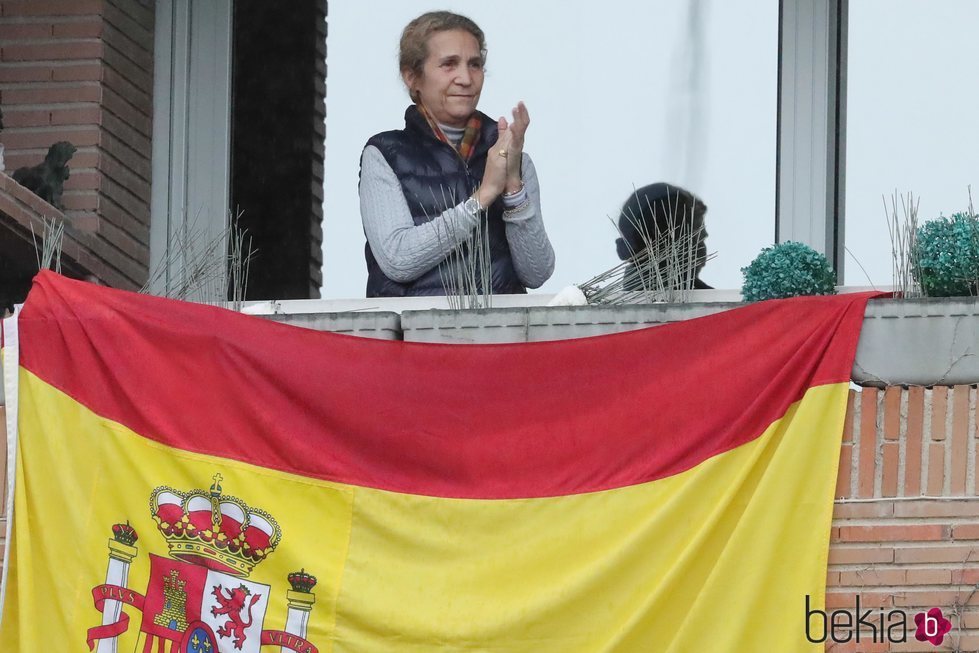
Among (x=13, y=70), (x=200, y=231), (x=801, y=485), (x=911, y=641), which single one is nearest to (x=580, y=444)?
(x=801, y=485)

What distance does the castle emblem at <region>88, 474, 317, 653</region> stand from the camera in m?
6.00

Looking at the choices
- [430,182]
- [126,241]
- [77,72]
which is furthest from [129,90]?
[430,182]

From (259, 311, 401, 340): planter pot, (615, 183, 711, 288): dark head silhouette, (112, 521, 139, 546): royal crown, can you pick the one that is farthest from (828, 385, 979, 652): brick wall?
(112, 521, 139, 546): royal crown

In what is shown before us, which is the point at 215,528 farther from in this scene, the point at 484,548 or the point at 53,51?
the point at 53,51

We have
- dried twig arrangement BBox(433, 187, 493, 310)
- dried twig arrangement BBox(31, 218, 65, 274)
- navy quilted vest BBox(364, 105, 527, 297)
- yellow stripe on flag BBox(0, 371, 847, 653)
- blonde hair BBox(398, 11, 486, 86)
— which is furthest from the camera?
blonde hair BBox(398, 11, 486, 86)

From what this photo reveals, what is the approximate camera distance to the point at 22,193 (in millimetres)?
7199

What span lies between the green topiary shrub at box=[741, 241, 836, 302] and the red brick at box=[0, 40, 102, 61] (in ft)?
9.53

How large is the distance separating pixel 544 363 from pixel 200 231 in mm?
2242

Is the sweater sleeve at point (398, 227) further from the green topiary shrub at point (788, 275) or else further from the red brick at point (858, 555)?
the red brick at point (858, 555)

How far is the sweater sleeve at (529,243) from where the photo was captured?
698cm

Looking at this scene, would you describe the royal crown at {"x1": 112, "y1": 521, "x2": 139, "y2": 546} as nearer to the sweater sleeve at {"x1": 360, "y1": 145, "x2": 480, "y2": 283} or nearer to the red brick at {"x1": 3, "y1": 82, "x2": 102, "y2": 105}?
the sweater sleeve at {"x1": 360, "y1": 145, "x2": 480, "y2": 283}

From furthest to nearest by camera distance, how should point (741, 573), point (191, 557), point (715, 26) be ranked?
point (715, 26) < point (191, 557) < point (741, 573)

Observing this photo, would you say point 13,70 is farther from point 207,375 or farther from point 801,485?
point 801,485

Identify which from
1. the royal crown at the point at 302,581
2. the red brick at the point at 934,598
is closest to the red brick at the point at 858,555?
the red brick at the point at 934,598
